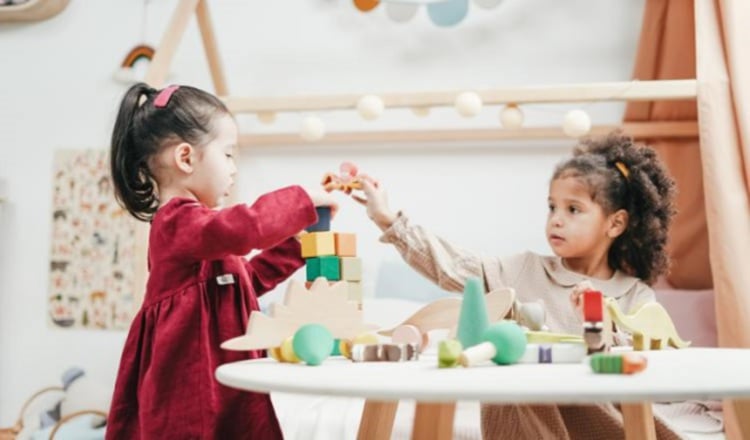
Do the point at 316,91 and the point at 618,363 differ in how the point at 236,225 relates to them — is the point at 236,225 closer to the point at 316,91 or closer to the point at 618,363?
the point at 618,363

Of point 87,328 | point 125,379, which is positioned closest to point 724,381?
point 125,379

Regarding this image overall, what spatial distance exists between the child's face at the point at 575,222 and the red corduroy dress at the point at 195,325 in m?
0.54

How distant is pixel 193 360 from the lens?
1.02m

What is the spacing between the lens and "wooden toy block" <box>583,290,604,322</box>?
2.83ft

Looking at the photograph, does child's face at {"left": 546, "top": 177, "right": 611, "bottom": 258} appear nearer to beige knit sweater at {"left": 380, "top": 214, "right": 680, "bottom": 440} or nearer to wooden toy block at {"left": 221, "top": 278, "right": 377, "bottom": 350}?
beige knit sweater at {"left": 380, "top": 214, "right": 680, "bottom": 440}

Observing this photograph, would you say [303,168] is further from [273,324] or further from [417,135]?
[273,324]

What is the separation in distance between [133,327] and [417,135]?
4.01 ft

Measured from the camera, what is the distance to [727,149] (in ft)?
5.21

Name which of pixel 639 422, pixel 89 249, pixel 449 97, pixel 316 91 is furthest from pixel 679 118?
pixel 89 249

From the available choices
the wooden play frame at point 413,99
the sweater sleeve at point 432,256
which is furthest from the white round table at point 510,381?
the sweater sleeve at point 432,256

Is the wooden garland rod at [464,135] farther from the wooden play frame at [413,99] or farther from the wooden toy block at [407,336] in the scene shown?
the wooden toy block at [407,336]

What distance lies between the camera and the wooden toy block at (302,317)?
2.87 feet

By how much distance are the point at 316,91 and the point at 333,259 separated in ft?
4.44

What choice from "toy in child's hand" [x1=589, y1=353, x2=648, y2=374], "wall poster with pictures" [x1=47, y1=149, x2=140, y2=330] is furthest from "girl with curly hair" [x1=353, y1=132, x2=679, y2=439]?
"wall poster with pictures" [x1=47, y1=149, x2=140, y2=330]
